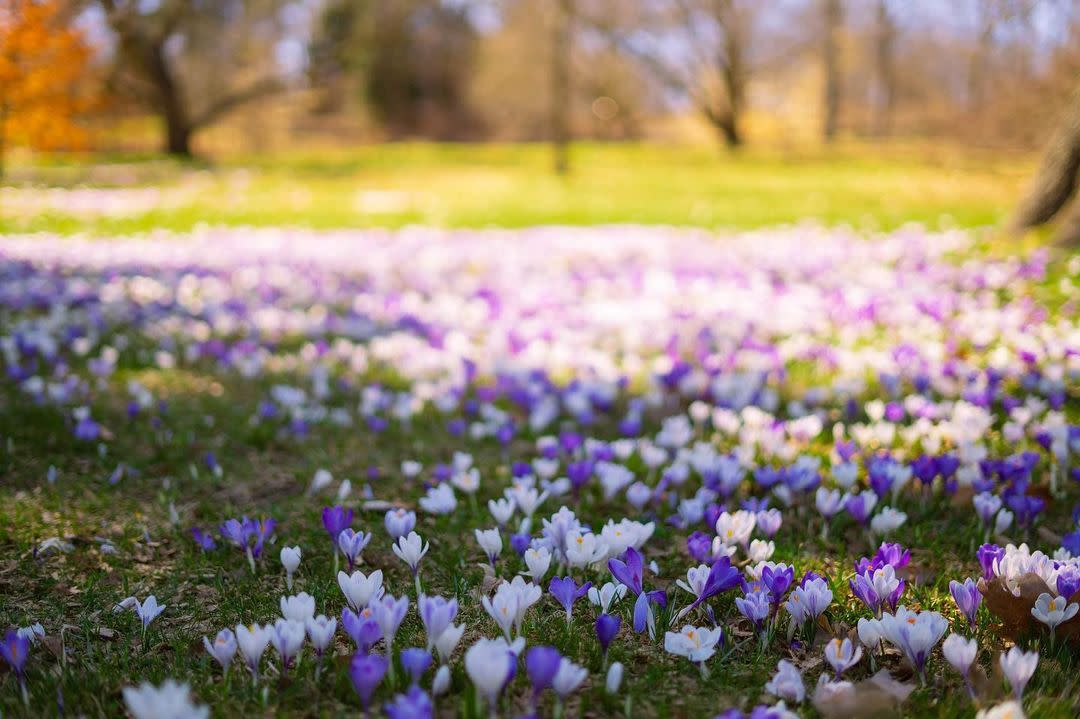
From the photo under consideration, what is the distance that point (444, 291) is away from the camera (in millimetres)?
6934

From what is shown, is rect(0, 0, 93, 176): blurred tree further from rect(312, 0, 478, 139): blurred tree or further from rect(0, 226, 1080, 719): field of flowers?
rect(312, 0, 478, 139): blurred tree

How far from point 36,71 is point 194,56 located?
18.9 meters

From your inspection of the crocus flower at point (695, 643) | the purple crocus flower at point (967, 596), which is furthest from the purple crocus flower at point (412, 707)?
the purple crocus flower at point (967, 596)

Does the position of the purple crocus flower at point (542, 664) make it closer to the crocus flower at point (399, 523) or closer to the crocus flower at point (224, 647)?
the crocus flower at point (224, 647)

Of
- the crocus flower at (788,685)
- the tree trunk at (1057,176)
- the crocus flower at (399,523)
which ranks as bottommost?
the crocus flower at (788,685)

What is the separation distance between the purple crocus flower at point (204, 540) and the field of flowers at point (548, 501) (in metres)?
0.05

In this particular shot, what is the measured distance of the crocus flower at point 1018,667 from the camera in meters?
1.60

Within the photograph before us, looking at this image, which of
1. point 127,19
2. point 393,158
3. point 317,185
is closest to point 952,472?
point 317,185

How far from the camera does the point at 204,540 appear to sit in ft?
8.11

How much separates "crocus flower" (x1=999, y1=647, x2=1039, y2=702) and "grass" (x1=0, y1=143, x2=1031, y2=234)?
32.6ft

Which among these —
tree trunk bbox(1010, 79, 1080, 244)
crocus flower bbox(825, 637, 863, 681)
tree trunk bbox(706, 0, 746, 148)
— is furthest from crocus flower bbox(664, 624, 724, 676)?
tree trunk bbox(706, 0, 746, 148)

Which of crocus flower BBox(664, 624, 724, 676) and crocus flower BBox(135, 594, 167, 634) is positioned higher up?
crocus flower BBox(135, 594, 167, 634)

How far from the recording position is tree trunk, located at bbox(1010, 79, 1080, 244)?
22.7 feet

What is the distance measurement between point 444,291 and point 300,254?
2.99 m
